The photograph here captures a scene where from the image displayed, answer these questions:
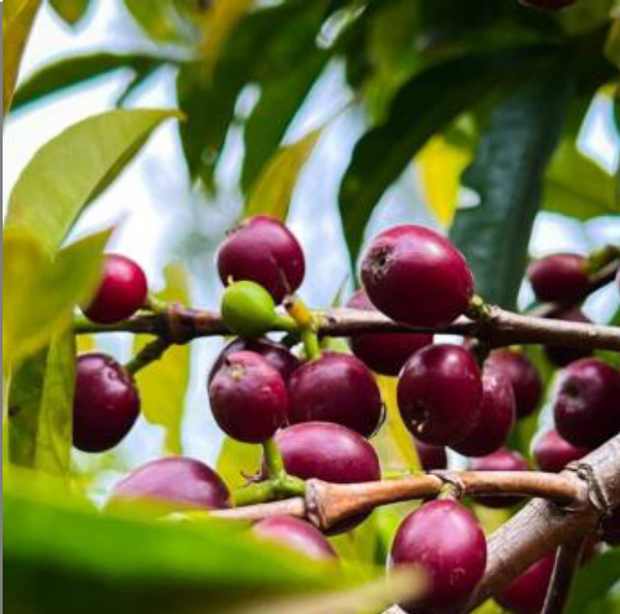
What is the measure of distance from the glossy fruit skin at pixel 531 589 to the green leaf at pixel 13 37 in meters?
0.61

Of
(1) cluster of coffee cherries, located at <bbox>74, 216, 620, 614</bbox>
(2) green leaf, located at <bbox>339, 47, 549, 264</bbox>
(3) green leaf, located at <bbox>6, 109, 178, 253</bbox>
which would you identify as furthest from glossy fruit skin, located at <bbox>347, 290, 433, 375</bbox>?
(2) green leaf, located at <bbox>339, 47, 549, 264</bbox>

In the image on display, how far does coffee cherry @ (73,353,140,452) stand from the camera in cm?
99

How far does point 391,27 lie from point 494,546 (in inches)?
45.0

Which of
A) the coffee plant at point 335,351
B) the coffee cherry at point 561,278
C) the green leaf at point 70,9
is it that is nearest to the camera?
the coffee plant at point 335,351

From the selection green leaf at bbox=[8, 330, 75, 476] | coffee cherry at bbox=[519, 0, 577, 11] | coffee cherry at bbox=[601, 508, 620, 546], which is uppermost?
coffee cherry at bbox=[519, 0, 577, 11]

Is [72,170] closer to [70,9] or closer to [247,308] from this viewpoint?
[247,308]

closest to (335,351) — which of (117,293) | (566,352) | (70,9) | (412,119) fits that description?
(117,293)

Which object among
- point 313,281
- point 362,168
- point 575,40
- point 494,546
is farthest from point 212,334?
point 313,281

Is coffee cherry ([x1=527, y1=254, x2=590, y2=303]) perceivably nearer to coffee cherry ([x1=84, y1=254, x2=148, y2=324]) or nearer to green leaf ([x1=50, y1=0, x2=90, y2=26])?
coffee cherry ([x1=84, y1=254, x2=148, y2=324])

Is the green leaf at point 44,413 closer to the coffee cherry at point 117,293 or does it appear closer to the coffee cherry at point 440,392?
the coffee cherry at point 117,293

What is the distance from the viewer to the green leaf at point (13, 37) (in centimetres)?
82

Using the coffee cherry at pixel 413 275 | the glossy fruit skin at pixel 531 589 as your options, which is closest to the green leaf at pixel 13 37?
the coffee cherry at pixel 413 275

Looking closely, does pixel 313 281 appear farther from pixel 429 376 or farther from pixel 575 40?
pixel 429 376

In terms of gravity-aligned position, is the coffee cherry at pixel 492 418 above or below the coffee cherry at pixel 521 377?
below
